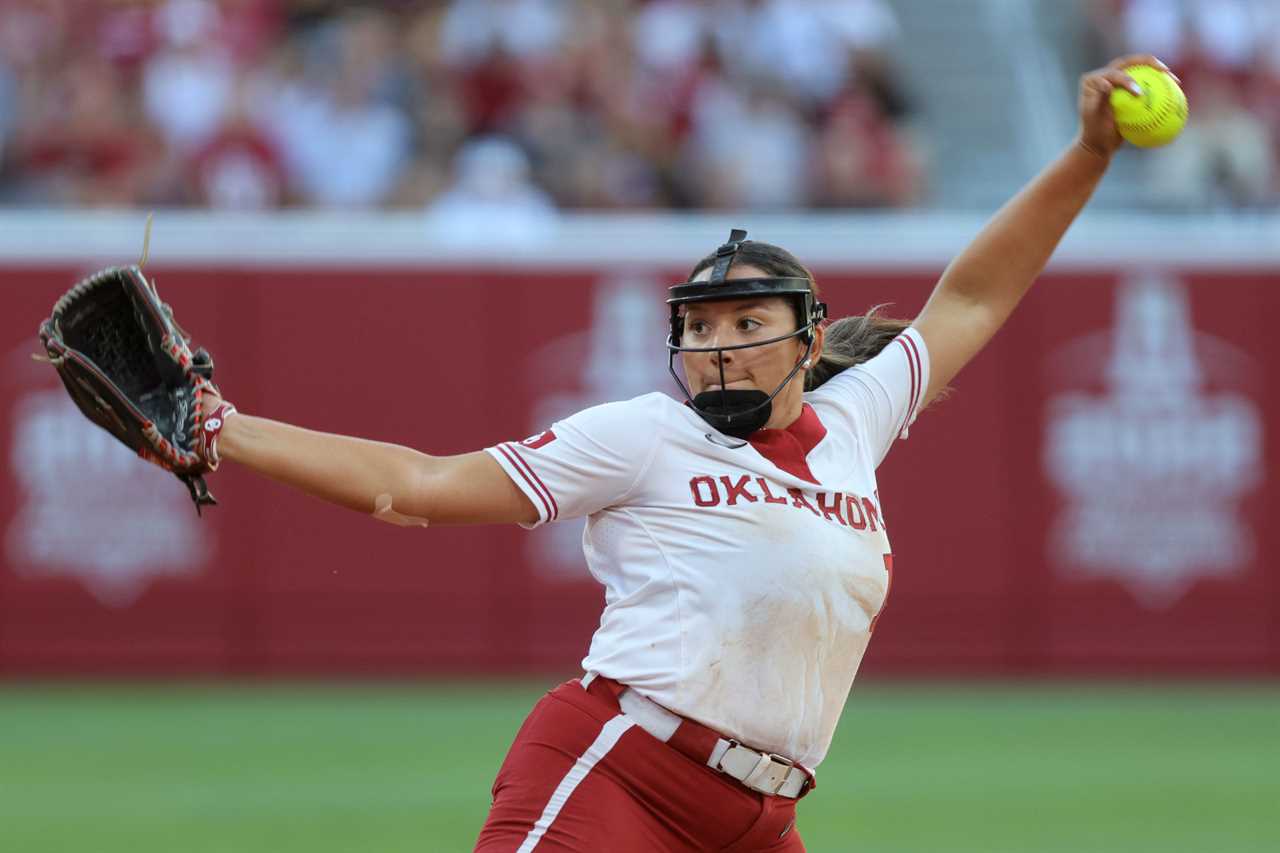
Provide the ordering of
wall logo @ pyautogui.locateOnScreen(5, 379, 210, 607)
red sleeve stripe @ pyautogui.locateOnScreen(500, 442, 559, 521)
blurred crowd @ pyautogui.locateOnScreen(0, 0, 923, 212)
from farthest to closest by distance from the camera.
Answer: blurred crowd @ pyautogui.locateOnScreen(0, 0, 923, 212) < wall logo @ pyautogui.locateOnScreen(5, 379, 210, 607) < red sleeve stripe @ pyautogui.locateOnScreen(500, 442, 559, 521)

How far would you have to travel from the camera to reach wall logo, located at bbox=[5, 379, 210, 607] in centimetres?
1263

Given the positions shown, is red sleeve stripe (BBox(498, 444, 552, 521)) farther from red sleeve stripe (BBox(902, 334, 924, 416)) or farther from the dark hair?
red sleeve stripe (BBox(902, 334, 924, 416))

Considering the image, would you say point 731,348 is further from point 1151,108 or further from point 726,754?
point 1151,108

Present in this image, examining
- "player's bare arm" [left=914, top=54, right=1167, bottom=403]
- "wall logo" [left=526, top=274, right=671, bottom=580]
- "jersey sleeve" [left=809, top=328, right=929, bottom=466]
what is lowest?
"jersey sleeve" [left=809, top=328, right=929, bottom=466]

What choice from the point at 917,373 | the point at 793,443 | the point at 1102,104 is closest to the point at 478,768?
the point at 917,373

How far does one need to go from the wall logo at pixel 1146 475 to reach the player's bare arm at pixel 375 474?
31.5 ft

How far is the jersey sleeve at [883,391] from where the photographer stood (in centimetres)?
476

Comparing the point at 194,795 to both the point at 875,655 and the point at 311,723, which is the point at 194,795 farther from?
the point at 875,655

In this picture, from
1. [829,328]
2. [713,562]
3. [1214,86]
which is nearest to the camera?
[713,562]

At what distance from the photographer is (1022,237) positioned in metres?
4.99

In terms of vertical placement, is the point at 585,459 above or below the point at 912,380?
below

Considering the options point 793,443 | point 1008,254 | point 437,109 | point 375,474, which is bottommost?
point 375,474

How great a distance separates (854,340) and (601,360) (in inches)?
312

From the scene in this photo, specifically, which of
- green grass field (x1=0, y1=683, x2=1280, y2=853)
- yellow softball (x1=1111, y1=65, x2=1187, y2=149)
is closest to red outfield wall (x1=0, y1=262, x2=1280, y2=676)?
green grass field (x1=0, y1=683, x2=1280, y2=853)
